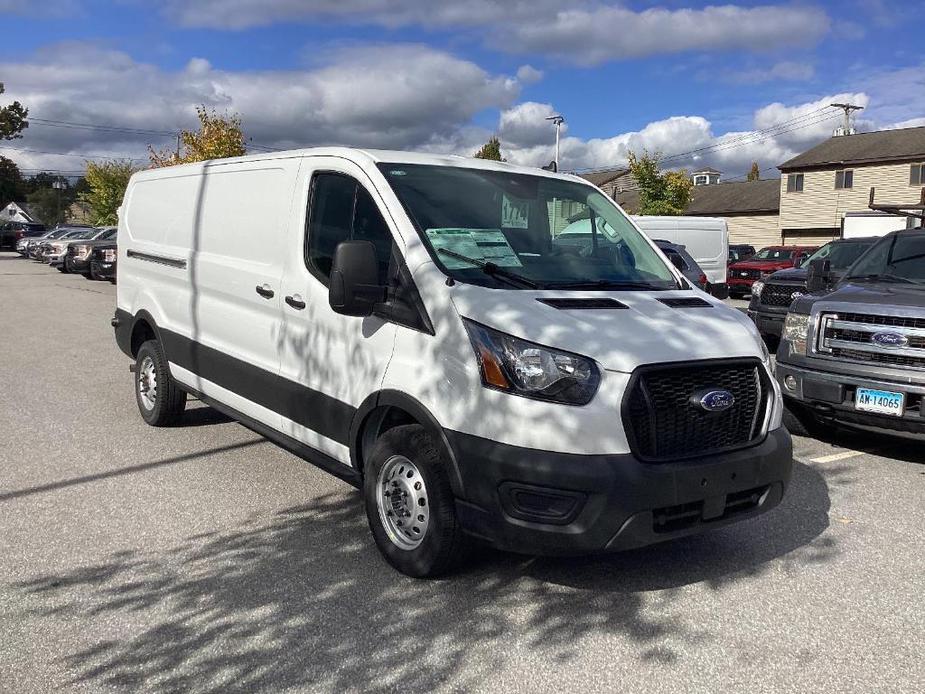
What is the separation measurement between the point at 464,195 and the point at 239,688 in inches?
109

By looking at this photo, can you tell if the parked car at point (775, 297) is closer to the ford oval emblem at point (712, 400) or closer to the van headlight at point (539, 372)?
the ford oval emblem at point (712, 400)

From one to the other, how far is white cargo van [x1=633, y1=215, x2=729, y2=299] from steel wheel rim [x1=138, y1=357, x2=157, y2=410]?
44.4 ft

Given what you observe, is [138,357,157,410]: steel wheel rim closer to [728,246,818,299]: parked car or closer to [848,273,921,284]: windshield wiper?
[848,273,921,284]: windshield wiper

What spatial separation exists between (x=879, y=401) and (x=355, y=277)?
4181mm

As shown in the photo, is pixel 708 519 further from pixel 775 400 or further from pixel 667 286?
pixel 667 286

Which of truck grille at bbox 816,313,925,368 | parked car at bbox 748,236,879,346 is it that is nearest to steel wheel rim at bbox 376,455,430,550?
truck grille at bbox 816,313,925,368

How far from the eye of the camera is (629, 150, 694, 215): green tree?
1731 inches

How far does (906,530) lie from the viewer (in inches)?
198

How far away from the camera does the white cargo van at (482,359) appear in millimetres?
3660

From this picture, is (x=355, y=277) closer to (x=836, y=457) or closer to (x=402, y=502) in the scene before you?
(x=402, y=502)

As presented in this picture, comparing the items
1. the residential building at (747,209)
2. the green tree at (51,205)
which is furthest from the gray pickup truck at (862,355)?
the green tree at (51,205)

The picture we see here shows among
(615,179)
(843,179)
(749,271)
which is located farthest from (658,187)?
(615,179)

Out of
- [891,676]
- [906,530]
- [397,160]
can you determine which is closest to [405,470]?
[397,160]

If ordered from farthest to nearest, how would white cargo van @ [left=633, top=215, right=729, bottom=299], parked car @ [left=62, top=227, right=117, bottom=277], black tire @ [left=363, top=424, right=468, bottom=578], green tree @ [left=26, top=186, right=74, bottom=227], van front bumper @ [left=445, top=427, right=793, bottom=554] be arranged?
1. green tree @ [left=26, top=186, right=74, bottom=227]
2. parked car @ [left=62, top=227, right=117, bottom=277]
3. white cargo van @ [left=633, top=215, right=729, bottom=299]
4. black tire @ [left=363, top=424, right=468, bottom=578]
5. van front bumper @ [left=445, top=427, right=793, bottom=554]
